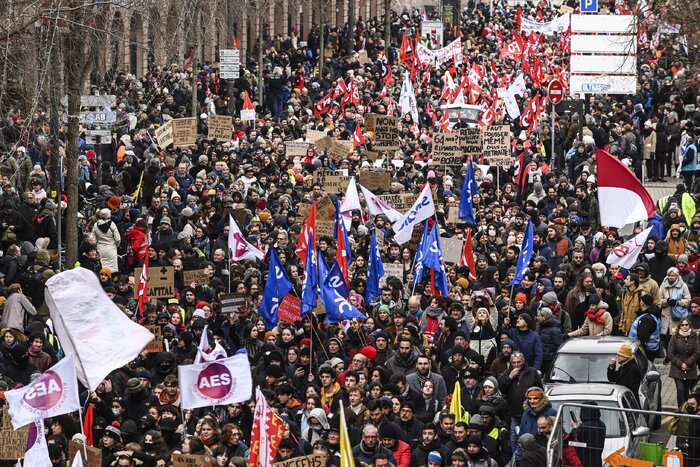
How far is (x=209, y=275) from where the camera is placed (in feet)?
67.9

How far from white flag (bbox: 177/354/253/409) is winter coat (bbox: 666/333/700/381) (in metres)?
5.20

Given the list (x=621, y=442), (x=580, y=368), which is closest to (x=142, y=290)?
(x=580, y=368)

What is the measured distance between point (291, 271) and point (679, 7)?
5617 millimetres

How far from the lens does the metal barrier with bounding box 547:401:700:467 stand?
1311 cm

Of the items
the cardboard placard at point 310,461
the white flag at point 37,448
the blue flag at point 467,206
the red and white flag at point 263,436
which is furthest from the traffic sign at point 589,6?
the white flag at point 37,448

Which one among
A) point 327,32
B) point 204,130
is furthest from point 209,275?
point 327,32

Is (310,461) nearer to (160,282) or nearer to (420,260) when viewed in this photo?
(160,282)

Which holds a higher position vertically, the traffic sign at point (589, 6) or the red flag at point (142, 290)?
the traffic sign at point (589, 6)

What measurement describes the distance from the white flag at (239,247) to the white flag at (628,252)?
178 inches

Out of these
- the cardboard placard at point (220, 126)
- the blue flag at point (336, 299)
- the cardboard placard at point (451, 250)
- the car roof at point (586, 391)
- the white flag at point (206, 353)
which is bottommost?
the car roof at point (586, 391)

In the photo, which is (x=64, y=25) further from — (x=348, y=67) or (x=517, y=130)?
(x=348, y=67)

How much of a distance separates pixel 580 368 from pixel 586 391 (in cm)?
75

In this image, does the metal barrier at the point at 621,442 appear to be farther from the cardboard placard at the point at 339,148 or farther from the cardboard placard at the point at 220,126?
the cardboard placard at the point at 220,126

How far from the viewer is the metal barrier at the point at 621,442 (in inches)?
516
